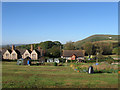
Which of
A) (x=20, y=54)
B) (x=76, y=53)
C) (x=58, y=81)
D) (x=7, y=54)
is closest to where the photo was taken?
(x=58, y=81)

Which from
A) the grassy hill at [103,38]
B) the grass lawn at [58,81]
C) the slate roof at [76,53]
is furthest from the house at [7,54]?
the grass lawn at [58,81]

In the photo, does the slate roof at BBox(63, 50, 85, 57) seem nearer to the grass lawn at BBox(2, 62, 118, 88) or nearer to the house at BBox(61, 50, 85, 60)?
the house at BBox(61, 50, 85, 60)

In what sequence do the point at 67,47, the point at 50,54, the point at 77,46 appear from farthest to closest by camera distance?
the point at 77,46
the point at 67,47
the point at 50,54

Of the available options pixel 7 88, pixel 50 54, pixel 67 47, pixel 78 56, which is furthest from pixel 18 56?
pixel 7 88

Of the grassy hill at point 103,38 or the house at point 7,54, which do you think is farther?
the house at point 7,54

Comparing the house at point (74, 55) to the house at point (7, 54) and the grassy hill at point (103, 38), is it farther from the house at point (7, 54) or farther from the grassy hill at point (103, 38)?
the house at point (7, 54)

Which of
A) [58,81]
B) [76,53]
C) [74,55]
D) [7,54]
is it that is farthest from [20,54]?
[58,81]

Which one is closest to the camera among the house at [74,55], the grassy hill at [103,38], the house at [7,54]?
the grassy hill at [103,38]

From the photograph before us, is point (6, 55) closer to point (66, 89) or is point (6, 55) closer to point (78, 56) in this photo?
point (78, 56)

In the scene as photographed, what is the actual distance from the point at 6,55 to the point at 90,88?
153 feet

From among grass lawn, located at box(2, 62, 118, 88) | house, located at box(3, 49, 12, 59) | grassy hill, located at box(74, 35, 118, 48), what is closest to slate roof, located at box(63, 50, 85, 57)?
grassy hill, located at box(74, 35, 118, 48)

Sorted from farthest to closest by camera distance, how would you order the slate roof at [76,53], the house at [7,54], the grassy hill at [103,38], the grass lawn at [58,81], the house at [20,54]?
the slate roof at [76,53] < the house at [7,54] < the house at [20,54] < the grassy hill at [103,38] < the grass lawn at [58,81]

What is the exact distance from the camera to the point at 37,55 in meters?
51.6

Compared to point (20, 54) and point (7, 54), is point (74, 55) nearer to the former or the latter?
point (20, 54)
